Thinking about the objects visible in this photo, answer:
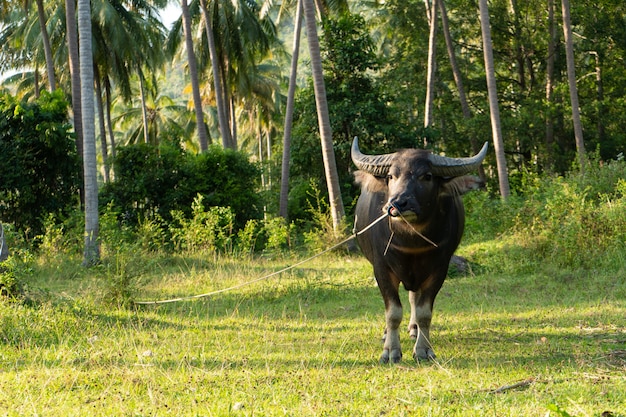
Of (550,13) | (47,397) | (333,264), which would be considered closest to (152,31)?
(550,13)

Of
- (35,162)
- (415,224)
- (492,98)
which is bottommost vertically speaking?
(415,224)

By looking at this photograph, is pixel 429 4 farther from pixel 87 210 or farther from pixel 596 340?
pixel 596 340

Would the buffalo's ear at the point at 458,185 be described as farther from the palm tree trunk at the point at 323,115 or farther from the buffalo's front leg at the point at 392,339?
the palm tree trunk at the point at 323,115

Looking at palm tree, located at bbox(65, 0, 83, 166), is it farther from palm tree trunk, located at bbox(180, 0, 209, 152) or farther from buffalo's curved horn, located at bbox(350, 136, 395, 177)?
buffalo's curved horn, located at bbox(350, 136, 395, 177)

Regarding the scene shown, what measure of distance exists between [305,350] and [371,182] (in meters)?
1.54

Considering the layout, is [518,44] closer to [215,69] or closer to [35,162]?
[215,69]

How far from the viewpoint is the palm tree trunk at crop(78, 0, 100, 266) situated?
449 inches

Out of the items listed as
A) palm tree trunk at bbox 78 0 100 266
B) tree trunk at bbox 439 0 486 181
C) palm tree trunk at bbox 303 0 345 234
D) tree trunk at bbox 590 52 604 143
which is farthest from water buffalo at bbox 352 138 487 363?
tree trunk at bbox 590 52 604 143

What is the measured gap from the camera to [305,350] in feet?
19.4

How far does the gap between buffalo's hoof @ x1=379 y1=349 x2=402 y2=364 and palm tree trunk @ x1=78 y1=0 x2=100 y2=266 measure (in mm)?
6916

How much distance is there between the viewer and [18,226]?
14.7m

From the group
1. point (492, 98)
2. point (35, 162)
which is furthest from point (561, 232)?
point (35, 162)

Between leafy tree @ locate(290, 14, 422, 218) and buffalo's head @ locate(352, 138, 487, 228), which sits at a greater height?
leafy tree @ locate(290, 14, 422, 218)

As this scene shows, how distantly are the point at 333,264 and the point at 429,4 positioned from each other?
47.9 ft
